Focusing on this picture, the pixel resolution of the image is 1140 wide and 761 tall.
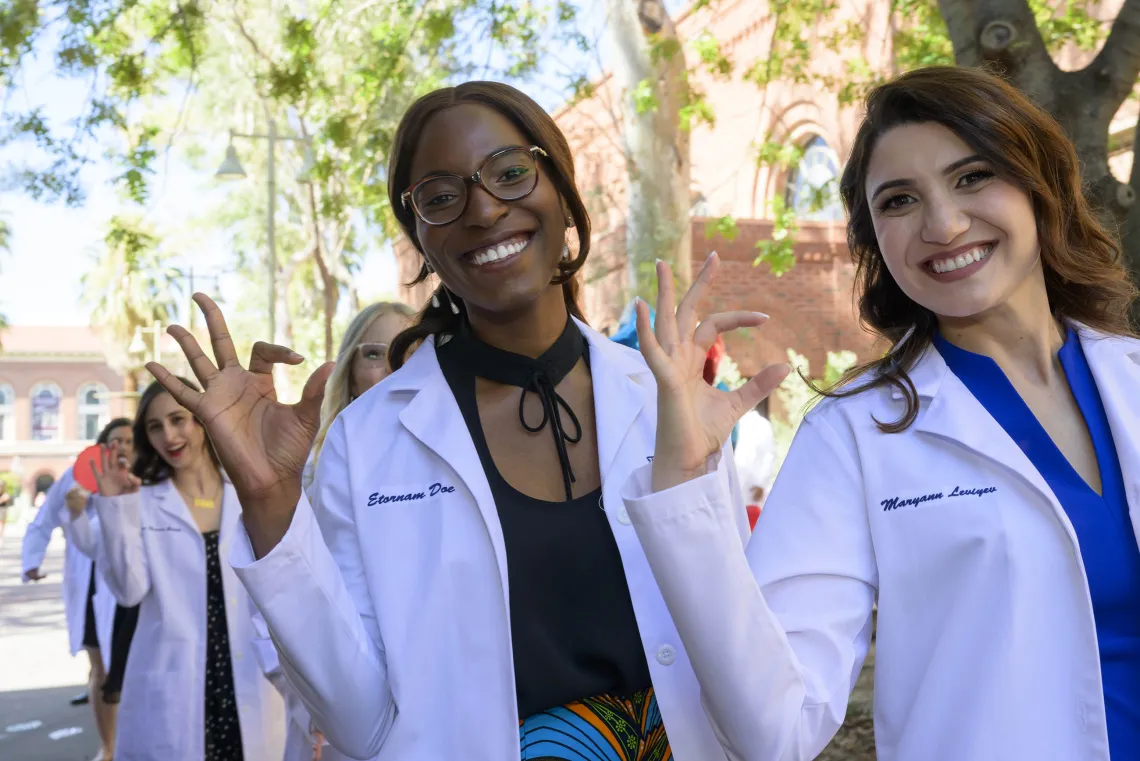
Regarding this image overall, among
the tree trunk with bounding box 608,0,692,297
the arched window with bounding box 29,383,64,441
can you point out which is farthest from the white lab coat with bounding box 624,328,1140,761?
the arched window with bounding box 29,383,64,441

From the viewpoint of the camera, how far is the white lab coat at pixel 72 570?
24.6 ft

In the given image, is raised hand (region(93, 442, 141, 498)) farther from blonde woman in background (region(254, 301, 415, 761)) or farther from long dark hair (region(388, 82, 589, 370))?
long dark hair (region(388, 82, 589, 370))

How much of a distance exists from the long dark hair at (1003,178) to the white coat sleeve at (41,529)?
9213 mm

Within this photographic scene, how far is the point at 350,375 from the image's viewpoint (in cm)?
499

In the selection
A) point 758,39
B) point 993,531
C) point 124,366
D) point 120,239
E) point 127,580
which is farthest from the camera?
point 124,366

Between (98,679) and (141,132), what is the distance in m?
4.25

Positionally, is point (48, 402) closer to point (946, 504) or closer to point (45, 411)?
point (45, 411)

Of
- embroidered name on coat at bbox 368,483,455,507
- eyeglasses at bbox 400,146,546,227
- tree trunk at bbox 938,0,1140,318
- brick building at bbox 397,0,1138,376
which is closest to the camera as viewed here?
embroidered name on coat at bbox 368,483,455,507

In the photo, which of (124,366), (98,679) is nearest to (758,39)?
(98,679)

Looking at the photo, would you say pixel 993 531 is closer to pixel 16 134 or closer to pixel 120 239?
pixel 120 239

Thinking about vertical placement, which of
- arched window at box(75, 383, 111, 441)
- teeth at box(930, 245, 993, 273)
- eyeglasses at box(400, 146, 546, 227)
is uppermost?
arched window at box(75, 383, 111, 441)

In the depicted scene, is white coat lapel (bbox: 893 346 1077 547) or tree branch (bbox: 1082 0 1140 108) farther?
tree branch (bbox: 1082 0 1140 108)

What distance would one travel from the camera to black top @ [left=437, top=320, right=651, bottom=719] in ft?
7.80

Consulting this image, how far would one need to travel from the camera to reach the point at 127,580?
5645mm
